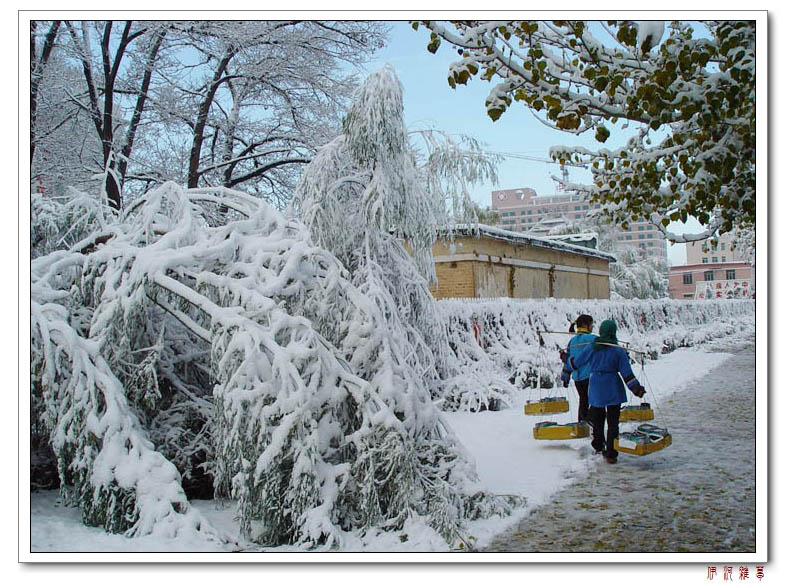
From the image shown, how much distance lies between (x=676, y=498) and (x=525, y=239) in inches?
71.0

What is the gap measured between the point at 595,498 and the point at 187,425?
7.38ft

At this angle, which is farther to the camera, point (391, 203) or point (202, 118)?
point (202, 118)

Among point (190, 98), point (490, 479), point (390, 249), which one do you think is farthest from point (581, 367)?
point (190, 98)

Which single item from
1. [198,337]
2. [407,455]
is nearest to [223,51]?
[198,337]

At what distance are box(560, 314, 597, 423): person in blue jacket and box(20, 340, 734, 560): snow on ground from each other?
0.17 m

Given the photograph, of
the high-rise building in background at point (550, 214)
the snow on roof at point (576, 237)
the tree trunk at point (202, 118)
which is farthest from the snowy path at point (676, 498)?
the tree trunk at point (202, 118)

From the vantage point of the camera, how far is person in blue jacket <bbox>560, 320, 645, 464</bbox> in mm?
4066

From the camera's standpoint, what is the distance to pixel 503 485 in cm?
364

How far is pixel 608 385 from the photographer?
4.12 metres

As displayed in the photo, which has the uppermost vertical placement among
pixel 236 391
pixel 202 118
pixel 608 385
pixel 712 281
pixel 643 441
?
pixel 202 118

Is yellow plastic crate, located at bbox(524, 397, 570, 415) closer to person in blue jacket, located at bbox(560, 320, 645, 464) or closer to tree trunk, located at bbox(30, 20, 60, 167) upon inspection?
person in blue jacket, located at bbox(560, 320, 645, 464)

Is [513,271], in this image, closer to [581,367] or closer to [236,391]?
[581,367]

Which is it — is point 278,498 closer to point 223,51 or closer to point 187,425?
point 187,425

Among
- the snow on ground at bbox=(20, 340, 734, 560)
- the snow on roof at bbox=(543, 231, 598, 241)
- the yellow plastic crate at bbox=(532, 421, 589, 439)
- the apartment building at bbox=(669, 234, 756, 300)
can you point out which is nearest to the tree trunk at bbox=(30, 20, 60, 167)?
the snow on ground at bbox=(20, 340, 734, 560)
